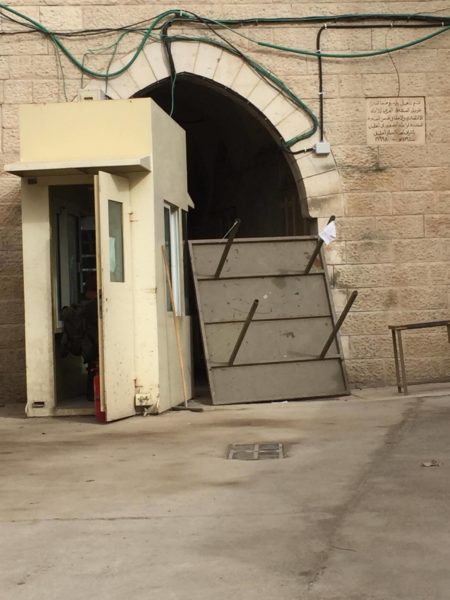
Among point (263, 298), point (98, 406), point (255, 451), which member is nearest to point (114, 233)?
point (98, 406)

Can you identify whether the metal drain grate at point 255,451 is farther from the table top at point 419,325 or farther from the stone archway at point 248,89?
the stone archway at point 248,89

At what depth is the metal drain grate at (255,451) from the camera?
7203 mm

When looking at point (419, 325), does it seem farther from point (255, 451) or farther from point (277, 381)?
point (255, 451)

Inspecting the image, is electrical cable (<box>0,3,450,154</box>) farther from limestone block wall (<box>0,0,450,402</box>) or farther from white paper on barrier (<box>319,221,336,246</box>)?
white paper on barrier (<box>319,221,336,246</box>)

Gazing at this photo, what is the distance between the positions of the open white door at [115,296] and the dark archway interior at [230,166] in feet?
8.07

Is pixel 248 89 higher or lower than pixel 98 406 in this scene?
higher

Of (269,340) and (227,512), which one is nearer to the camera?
(227,512)

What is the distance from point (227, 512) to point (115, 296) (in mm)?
4146

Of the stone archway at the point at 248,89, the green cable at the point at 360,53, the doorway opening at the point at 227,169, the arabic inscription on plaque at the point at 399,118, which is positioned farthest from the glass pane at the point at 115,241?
the arabic inscription on plaque at the point at 399,118

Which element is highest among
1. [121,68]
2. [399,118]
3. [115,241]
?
[121,68]

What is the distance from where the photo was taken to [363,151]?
38.2ft

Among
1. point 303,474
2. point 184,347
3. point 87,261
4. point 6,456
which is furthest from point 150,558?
point 87,261

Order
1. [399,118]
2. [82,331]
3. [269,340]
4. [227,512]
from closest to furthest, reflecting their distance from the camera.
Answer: [227,512] → [82,331] → [269,340] → [399,118]

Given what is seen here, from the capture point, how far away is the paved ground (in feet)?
13.8
